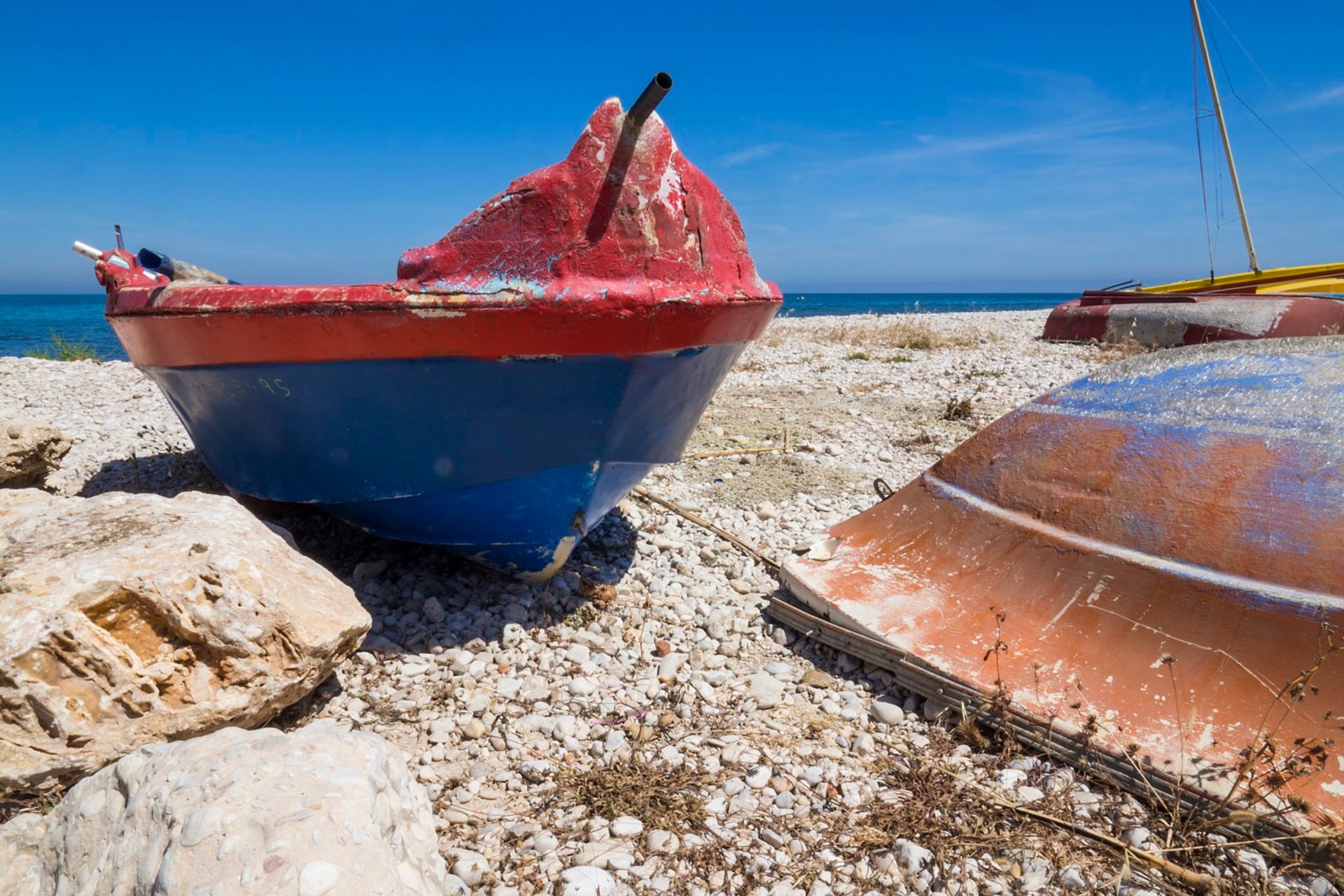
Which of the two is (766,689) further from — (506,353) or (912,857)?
(506,353)

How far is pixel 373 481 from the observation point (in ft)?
9.63

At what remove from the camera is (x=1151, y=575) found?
2484mm

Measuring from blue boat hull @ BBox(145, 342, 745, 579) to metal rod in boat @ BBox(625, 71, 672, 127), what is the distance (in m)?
0.77

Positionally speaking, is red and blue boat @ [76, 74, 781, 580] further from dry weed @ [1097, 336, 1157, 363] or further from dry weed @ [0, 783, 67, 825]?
dry weed @ [1097, 336, 1157, 363]

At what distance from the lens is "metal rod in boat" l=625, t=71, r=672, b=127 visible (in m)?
2.37

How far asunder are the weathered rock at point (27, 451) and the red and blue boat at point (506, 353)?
4.82 ft

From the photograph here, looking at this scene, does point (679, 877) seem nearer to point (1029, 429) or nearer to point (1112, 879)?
point (1112, 879)

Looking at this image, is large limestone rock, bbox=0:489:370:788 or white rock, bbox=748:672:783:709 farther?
white rock, bbox=748:672:783:709

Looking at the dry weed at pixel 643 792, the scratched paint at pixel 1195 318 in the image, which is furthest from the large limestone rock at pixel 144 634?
the scratched paint at pixel 1195 318

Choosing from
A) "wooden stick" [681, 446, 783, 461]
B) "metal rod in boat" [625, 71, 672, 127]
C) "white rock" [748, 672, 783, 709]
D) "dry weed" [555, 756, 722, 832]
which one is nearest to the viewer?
"dry weed" [555, 756, 722, 832]

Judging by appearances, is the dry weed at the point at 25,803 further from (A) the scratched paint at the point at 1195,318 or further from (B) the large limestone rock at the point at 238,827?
(A) the scratched paint at the point at 1195,318

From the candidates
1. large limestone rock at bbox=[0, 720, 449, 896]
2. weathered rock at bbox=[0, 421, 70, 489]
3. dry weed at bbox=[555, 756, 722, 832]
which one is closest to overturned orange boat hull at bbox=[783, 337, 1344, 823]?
dry weed at bbox=[555, 756, 722, 832]

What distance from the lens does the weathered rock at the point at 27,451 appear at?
13.3 ft

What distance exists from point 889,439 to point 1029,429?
3154 mm
